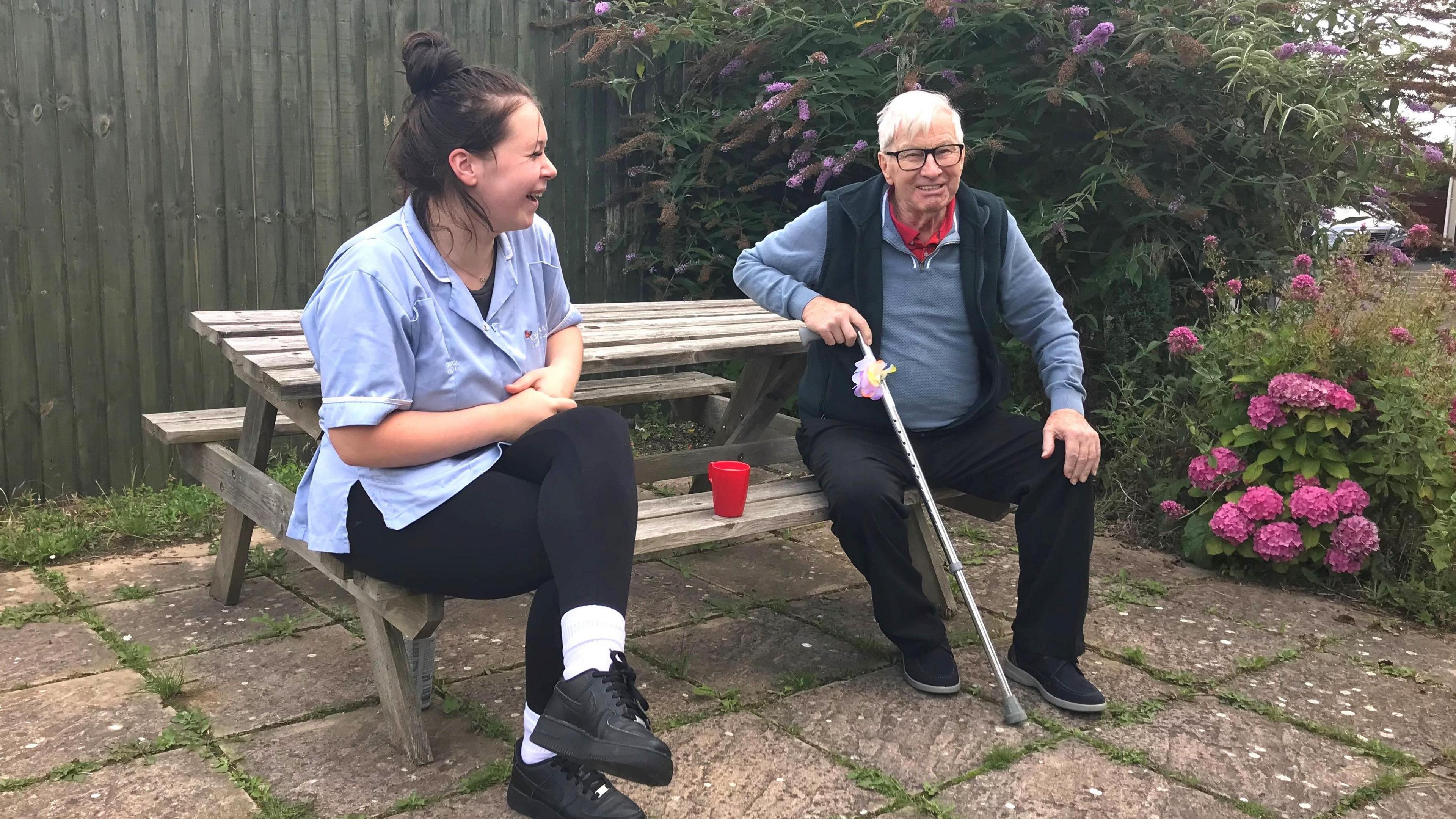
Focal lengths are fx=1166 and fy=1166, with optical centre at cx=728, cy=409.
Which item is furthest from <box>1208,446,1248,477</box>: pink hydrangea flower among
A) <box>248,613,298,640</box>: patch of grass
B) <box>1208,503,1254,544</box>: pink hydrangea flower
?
<box>248,613,298,640</box>: patch of grass

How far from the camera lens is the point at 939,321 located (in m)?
3.06

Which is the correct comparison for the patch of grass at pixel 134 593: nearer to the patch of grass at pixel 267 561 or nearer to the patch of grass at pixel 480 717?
the patch of grass at pixel 267 561

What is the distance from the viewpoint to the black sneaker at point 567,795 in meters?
A: 2.07

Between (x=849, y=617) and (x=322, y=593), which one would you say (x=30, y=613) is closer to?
(x=322, y=593)

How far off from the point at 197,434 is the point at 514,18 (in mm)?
2758

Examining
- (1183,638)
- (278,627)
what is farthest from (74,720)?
(1183,638)

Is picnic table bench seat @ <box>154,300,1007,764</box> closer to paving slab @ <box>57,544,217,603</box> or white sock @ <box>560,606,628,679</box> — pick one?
paving slab @ <box>57,544,217,603</box>

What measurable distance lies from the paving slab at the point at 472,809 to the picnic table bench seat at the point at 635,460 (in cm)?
18

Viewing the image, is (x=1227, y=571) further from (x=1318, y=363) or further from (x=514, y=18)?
(x=514, y=18)

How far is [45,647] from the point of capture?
2.99 metres

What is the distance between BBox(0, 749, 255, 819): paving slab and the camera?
2.16 metres

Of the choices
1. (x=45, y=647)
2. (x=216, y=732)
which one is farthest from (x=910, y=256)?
(x=45, y=647)

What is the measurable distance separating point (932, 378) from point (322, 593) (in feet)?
6.20

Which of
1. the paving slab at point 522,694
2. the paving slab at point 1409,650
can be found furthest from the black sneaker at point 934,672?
the paving slab at point 1409,650
